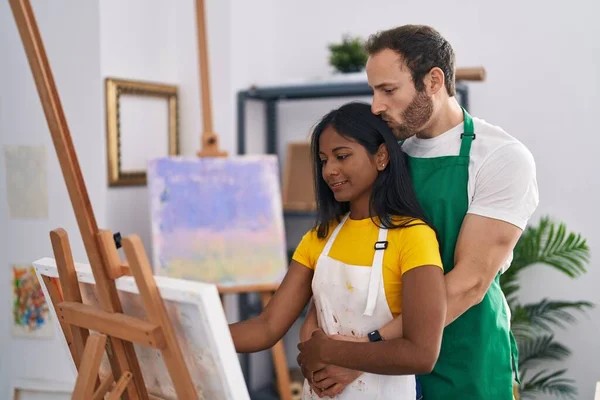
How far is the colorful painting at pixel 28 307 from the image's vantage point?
3436 millimetres

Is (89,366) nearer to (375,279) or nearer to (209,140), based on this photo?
(375,279)

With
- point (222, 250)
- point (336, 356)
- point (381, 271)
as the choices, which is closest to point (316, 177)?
point (381, 271)

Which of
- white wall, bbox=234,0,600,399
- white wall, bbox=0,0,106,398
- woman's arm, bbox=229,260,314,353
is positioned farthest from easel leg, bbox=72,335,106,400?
white wall, bbox=234,0,600,399

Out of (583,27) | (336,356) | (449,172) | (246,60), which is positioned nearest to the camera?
(336,356)

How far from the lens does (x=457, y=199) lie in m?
1.63

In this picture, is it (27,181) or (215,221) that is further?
(27,181)

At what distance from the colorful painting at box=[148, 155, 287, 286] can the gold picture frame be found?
0.24m

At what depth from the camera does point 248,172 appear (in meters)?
3.32

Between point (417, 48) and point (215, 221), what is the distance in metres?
1.82

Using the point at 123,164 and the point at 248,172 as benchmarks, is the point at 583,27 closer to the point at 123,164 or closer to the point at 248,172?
the point at 248,172

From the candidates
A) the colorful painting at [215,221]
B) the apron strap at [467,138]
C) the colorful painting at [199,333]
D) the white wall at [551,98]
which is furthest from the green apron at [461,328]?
the white wall at [551,98]

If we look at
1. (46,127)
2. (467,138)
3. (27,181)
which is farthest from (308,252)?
(27,181)

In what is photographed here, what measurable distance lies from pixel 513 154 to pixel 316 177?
429 mm

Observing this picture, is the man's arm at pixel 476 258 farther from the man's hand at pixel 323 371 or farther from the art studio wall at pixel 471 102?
the art studio wall at pixel 471 102
